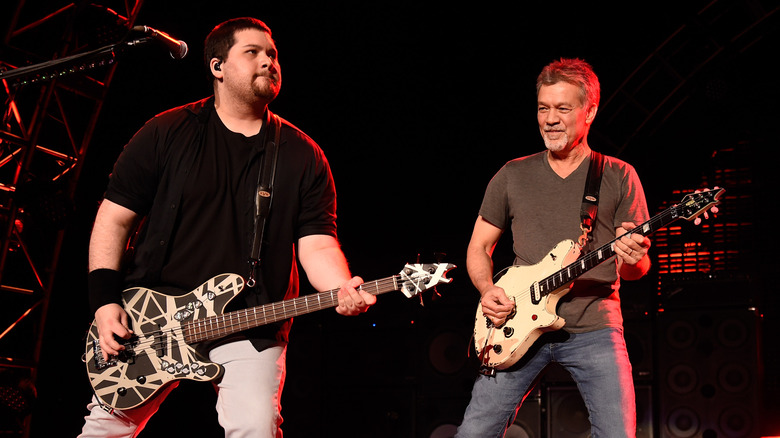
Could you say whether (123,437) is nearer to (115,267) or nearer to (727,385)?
(115,267)

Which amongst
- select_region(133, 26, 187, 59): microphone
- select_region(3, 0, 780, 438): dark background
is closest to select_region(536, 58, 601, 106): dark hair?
select_region(133, 26, 187, 59): microphone

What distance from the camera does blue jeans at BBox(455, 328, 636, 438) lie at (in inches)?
145

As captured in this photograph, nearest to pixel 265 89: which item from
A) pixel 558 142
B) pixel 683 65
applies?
pixel 558 142

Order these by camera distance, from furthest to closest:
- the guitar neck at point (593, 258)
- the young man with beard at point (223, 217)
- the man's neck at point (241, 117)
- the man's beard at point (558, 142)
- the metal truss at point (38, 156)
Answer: the metal truss at point (38, 156) → the man's beard at point (558, 142) → the man's neck at point (241, 117) → the guitar neck at point (593, 258) → the young man with beard at point (223, 217)

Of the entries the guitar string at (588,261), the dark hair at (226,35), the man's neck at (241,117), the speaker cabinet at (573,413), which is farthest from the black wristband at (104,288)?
the speaker cabinet at (573,413)

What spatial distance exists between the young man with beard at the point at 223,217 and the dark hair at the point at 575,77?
132 centimetres

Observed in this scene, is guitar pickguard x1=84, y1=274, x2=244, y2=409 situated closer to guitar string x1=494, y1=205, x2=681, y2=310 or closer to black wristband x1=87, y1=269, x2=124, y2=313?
black wristband x1=87, y1=269, x2=124, y2=313

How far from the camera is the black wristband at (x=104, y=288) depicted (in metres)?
3.47

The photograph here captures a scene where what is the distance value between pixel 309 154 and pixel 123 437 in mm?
1602

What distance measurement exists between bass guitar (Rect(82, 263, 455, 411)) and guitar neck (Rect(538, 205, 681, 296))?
0.67m

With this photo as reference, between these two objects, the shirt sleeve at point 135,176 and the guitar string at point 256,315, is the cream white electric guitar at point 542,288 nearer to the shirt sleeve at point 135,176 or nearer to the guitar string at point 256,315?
the guitar string at point 256,315

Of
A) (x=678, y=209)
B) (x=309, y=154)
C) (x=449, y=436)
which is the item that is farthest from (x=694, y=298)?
(x=309, y=154)

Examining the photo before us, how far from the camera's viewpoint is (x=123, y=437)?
3.55 metres

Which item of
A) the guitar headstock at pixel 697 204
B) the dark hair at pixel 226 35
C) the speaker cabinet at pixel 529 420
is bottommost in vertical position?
the speaker cabinet at pixel 529 420
